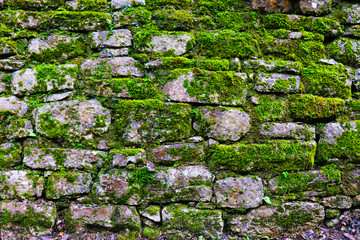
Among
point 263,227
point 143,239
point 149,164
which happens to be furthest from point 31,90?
point 263,227

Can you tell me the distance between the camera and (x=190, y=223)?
2330 millimetres

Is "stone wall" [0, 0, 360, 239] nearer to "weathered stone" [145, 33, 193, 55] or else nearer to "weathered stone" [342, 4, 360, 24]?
"weathered stone" [145, 33, 193, 55]

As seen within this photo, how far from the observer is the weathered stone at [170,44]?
2.58 metres

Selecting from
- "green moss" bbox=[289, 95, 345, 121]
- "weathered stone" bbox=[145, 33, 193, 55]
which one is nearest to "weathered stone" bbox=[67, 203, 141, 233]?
"weathered stone" bbox=[145, 33, 193, 55]

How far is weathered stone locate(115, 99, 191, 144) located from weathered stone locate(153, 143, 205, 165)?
0.10 m

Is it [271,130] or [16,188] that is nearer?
[16,188]

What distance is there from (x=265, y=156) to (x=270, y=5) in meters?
1.89

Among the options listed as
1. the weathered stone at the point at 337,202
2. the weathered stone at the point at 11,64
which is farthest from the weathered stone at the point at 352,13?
the weathered stone at the point at 11,64

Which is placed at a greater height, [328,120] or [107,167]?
[328,120]

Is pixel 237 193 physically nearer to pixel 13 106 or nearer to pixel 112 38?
pixel 112 38

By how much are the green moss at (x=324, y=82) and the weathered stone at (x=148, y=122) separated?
1568mm

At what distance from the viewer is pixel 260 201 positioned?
Result: 95.2 inches

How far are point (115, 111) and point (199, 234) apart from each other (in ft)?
5.29

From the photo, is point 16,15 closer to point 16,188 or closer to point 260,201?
point 16,188
